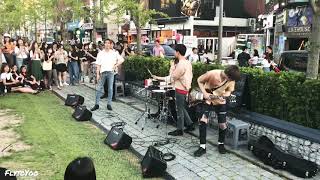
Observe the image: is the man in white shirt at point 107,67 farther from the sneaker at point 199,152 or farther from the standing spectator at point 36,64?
the standing spectator at point 36,64

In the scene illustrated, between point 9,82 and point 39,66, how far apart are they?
59.6 inches

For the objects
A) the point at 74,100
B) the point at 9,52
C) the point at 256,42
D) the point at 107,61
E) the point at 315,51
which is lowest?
the point at 74,100

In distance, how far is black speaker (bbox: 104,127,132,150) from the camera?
7.16m

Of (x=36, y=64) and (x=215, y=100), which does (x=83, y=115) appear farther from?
(x=36, y=64)

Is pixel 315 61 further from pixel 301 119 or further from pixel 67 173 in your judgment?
pixel 67 173

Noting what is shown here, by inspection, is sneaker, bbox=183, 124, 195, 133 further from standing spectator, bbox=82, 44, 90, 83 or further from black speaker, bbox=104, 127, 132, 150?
standing spectator, bbox=82, 44, 90, 83

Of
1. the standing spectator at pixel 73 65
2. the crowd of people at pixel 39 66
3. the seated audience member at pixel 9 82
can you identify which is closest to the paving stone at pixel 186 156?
the crowd of people at pixel 39 66

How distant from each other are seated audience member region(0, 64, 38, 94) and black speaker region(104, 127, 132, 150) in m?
7.71

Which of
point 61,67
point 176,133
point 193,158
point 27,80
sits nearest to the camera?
point 193,158

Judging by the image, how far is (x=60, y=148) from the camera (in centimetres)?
718

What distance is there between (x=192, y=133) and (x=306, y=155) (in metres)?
2.62

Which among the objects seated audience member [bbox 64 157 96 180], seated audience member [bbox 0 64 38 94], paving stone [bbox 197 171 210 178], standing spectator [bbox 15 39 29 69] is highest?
standing spectator [bbox 15 39 29 69]

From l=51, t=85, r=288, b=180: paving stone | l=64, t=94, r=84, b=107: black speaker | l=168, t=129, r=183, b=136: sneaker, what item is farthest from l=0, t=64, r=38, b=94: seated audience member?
l=168, t=129, r=183, b=136: sneaker

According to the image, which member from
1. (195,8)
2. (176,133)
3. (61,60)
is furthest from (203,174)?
(195,8)
